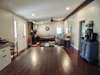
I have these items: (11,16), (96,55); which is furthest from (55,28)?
(96,55)

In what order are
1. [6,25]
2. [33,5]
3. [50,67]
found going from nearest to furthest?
[50,67], [33,5], [6,25]

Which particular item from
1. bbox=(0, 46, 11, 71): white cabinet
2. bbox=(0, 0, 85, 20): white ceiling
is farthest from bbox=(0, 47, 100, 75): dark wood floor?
bbox=(0, 0, 85, 20): white ceiling

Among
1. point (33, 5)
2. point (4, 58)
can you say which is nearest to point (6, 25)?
point (33, 5)

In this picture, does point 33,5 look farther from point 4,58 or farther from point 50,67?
point 50,67

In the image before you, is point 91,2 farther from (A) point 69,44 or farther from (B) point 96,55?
(A) point 69,44

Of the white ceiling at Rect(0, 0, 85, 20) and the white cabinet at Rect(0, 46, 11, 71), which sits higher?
the white ceiling at Rect(0, 0, 85, 20)

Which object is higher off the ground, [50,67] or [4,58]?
[4,58]

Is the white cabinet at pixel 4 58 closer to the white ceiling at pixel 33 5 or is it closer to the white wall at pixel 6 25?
the white wall at pixel 6 25

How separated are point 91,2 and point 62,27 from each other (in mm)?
11532

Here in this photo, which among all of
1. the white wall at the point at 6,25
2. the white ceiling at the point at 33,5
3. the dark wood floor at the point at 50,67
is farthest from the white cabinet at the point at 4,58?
the white ceiling at the point at 33,5

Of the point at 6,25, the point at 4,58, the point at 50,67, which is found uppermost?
the point at 6,25

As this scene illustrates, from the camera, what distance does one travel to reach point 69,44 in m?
11.1

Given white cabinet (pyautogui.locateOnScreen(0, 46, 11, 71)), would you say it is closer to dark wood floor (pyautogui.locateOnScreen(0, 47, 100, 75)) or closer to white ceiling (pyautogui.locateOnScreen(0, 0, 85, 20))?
dark wood floor (pyautogui.locateOnScreen(0, 47, 100, 75))

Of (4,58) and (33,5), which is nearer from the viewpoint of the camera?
(4,58)
